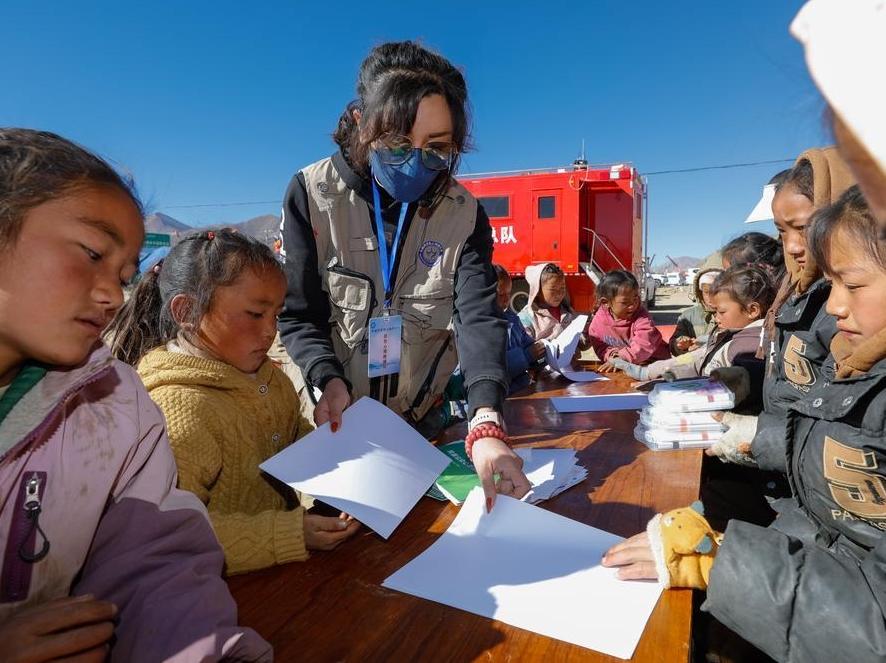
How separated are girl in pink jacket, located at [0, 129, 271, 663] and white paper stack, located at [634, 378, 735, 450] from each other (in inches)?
49.1

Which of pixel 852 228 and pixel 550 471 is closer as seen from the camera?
pixel 852 228

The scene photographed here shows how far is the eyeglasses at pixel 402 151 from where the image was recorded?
4.62 feet

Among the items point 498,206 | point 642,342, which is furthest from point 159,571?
point 498,206

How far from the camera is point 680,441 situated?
5.07 ft

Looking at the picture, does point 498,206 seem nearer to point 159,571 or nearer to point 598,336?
point 598,336

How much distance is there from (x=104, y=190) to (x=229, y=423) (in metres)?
0.58

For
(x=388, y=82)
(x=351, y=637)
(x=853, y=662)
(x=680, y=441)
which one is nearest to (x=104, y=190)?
(x=351, y=637)

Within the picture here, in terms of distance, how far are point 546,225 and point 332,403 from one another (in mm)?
8843

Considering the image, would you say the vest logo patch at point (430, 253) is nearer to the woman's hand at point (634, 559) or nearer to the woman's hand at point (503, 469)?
the woman's hand at point (503, 469)

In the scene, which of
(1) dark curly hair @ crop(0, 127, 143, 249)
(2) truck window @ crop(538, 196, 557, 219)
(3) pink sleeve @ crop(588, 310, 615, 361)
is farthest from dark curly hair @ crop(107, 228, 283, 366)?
(2) truck window @ crop(538, 196, 557, 219)

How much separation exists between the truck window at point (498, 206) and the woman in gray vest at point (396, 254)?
8538mm

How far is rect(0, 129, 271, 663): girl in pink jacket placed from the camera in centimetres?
67

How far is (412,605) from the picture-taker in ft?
2.59

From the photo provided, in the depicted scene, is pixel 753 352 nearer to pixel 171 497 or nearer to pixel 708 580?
pixel 708 580
